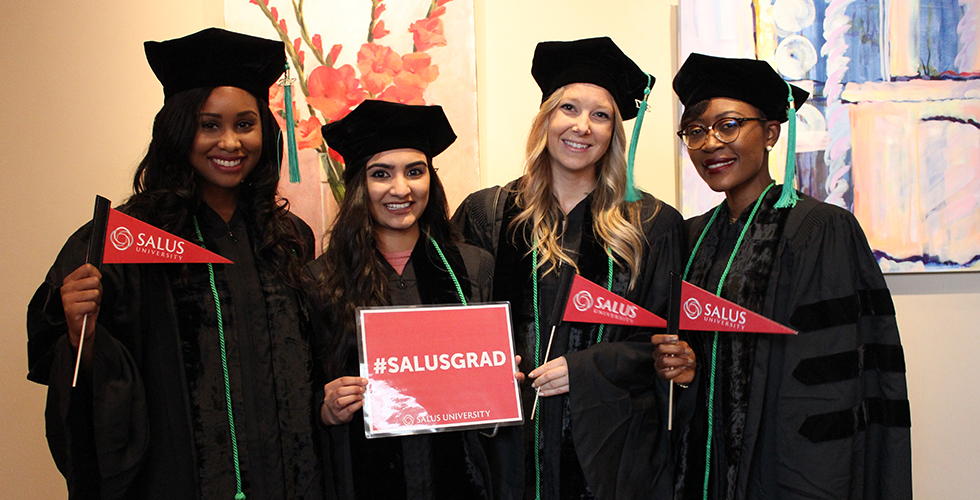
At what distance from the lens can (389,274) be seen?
90.5 inches

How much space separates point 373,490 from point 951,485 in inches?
116

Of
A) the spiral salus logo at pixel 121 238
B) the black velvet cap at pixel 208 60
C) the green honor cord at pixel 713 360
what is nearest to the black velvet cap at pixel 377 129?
the black velvet cap at pixel 208 60

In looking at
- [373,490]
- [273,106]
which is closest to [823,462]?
[373,490]

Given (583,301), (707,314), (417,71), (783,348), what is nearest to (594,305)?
(583,301)

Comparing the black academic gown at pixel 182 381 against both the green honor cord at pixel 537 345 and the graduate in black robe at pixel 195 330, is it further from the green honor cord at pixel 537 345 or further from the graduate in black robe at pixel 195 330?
the green honor cord at pixel 537 345

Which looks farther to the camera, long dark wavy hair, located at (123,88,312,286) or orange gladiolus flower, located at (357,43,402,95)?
orange gladiolus flower, located at (357,43,402,95)

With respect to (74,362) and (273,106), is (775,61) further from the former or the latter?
(74,362)

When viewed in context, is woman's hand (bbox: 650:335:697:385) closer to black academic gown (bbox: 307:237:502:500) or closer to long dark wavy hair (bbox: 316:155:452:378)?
black academic gown (bbox: 307:237:502:500)

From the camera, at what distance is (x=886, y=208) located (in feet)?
10.2

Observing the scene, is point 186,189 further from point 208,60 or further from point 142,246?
point 208,60

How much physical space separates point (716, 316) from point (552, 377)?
0.57 m

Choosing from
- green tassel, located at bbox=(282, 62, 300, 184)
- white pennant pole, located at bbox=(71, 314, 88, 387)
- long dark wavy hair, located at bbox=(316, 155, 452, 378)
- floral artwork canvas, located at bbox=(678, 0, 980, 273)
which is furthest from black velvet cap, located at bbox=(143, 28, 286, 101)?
floral artwork canvas, located at bbox=(678, 0, 980, 273)

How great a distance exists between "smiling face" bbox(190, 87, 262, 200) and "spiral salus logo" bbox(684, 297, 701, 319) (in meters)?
1.54

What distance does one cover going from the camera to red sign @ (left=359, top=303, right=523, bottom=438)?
1952mm
